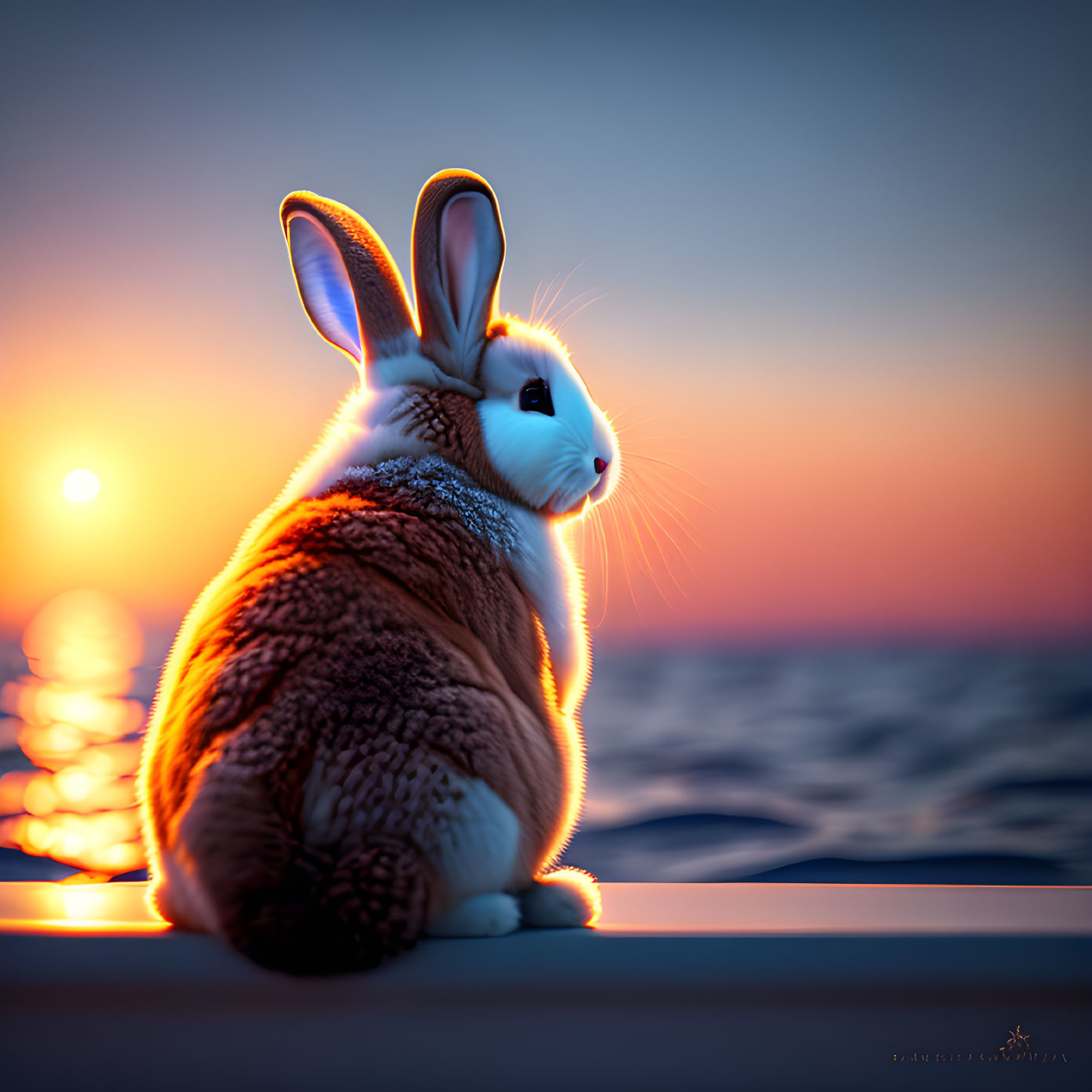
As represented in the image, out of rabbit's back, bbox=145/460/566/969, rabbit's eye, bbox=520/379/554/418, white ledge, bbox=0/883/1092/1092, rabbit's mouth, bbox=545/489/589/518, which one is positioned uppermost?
rabbit's eye, bbox=520/379/554/418

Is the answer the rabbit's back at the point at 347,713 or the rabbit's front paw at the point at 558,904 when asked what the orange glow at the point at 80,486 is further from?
the rabbit's front paw at the point at 558,904

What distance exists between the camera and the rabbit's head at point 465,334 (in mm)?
851

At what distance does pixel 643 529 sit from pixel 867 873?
3.03ft

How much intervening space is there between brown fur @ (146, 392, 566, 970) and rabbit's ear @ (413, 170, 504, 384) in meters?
0.17

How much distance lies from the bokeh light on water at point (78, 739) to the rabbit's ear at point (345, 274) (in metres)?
0.72

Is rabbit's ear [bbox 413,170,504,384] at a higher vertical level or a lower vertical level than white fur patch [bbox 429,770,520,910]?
higher

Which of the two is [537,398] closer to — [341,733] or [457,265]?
[457,265]

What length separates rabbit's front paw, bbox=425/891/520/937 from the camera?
716 mm

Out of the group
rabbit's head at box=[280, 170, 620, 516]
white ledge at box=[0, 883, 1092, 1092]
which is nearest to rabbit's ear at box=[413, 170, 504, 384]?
rabbit's head at box=[280, 170, 620, 516]

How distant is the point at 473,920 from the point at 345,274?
1.99 ft

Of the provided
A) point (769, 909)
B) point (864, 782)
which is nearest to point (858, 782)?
point (864, 782)

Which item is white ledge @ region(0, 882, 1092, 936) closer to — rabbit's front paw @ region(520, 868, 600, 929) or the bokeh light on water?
rabbit's front paw @ region(520, 868, 600, 929)

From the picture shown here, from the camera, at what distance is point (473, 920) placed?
0.72m

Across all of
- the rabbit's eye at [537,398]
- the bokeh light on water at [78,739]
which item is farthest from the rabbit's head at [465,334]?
the bokeh light on water at [78,739]
